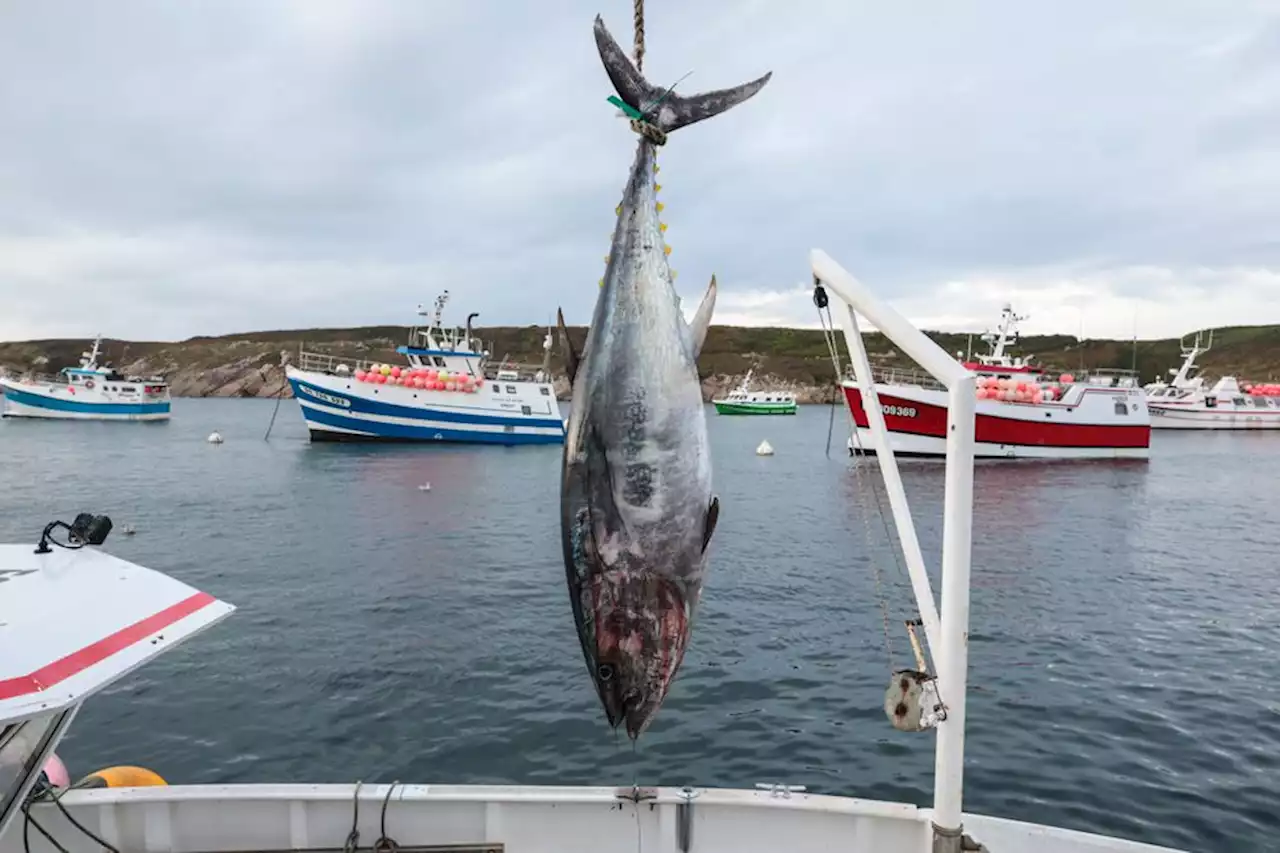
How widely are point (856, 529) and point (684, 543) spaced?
21880 millimetres

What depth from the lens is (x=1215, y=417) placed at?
2842 inches

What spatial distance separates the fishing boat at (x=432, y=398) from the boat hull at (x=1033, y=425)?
67.1 ft

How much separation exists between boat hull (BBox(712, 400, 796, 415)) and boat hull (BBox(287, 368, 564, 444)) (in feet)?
157

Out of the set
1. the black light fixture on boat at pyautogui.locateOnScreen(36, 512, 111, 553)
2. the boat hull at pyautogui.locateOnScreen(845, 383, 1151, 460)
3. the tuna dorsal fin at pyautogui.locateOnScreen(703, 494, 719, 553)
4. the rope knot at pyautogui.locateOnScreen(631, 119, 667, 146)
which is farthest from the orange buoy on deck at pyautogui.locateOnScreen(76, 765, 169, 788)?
the boat hull at pyautogui.locateOnScreen(845, 383, 1151, 460)

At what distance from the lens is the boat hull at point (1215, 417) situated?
71.4 m

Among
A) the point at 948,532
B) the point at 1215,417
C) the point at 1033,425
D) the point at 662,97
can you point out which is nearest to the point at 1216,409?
the point at 1215,417

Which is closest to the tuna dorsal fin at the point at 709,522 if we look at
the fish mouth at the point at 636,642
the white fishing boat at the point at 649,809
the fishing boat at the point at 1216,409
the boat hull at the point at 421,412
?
the fish mouth at the point at 636,642

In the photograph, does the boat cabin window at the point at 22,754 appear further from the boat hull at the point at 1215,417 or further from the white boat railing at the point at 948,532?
the boat hull at the point at 1215,417

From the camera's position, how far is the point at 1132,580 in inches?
667

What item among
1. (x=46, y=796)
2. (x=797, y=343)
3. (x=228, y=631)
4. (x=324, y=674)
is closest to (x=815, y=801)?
(x=46, y=796)

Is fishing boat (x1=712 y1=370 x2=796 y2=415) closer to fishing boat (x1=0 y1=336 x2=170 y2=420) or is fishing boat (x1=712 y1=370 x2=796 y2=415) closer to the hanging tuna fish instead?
fishing boat (x1=0 y1=336 x2=170 y2=420)

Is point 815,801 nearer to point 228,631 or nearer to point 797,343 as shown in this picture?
point 228,631

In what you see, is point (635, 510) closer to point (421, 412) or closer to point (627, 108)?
point (627, 108)

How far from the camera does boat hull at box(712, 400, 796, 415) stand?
95188 millimetres
